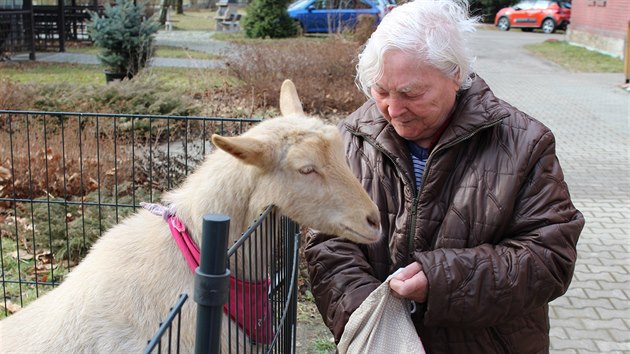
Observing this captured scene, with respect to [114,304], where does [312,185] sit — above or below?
above

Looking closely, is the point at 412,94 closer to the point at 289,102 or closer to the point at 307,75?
the point at 289,102

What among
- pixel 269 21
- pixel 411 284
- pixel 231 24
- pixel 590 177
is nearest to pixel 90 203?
pixel 411 284

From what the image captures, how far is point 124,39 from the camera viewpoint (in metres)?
15.5

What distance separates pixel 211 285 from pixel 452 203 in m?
1.48

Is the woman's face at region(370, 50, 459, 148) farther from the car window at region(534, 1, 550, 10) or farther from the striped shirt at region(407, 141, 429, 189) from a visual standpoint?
the car window at region(534, 1, 550, 10)

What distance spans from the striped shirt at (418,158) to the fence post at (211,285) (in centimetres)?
151

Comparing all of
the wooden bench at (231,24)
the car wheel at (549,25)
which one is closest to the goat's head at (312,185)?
the wooden bench at (231,24)

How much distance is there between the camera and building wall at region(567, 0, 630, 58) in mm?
26359

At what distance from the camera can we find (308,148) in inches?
110

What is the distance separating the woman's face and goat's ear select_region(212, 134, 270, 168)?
1.88 ft

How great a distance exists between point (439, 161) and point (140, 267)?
133cm

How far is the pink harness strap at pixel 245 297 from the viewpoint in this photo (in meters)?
2.67

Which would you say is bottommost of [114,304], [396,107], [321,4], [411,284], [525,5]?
[114,304]

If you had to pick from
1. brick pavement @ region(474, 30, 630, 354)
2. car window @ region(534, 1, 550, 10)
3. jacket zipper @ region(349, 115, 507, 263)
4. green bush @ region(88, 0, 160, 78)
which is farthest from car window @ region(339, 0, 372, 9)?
jacket zipper @ region(349, 115, 507, 263)
